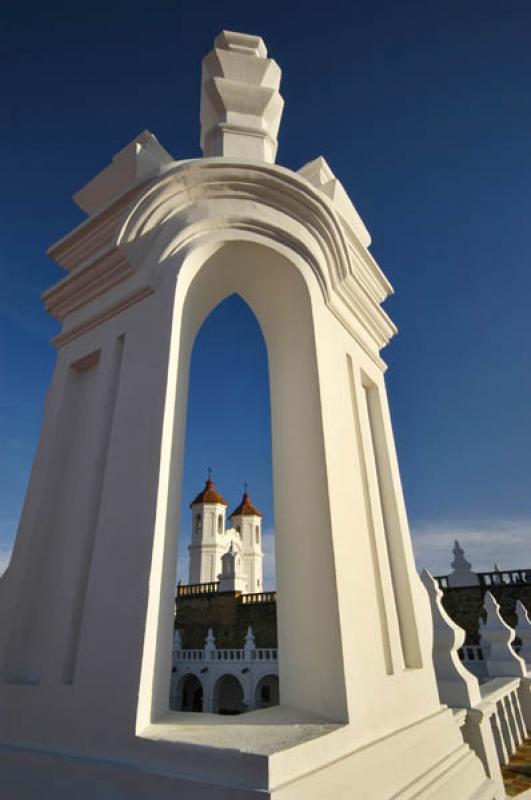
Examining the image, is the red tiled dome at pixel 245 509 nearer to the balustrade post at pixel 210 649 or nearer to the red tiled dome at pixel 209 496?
the red tiled dome at pixel 209 496

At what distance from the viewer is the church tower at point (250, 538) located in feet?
130

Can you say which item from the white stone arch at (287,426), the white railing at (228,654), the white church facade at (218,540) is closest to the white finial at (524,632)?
the white stone arch at (287,426)

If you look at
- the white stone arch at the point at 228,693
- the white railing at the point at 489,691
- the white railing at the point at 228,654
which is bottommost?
the white stone arch at the point at 228,693

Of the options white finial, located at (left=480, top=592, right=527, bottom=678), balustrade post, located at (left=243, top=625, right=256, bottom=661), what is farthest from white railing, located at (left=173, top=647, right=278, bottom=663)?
white finial, located at (left=480, top=592, right=527, bottom=678)

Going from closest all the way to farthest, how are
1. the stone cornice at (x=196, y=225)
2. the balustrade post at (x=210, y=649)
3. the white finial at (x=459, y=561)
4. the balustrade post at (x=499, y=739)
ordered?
the stone cornice at (x=196, y=225) < the balustrade post at (x=499, y=739) < the white finial at (x=459, y=561) < the balustrade post at (x=210, y=649)

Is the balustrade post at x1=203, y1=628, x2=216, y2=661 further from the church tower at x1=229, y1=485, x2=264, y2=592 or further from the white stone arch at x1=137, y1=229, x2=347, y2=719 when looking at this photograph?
the white stone arch at x1=137, y1=229, x2=347, y2=719

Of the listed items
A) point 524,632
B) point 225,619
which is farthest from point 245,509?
point 524,632

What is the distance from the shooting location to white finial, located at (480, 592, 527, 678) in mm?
5176

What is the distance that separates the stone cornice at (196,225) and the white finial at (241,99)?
87cm

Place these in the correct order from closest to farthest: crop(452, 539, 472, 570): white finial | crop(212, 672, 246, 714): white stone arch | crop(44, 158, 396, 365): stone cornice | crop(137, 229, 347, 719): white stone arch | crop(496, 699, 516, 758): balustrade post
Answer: crop(137, 229, 347, 719): white stone arch < crop(44, 158, 396, 365): stone cornice < crop(496, 699, 516, 758): balustrade post < crop(452, 539, 472, 570): white finial < crop(212, 672, 246, 714): white stone arch

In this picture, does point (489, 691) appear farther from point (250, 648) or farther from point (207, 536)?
point (207, 536)

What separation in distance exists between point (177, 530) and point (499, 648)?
4.93 meters

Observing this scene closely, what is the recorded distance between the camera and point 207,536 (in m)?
37.8

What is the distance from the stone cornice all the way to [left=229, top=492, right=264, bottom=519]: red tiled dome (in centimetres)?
4063
